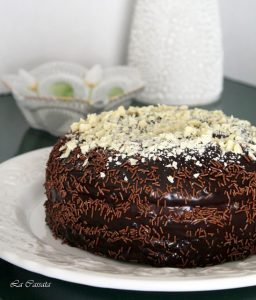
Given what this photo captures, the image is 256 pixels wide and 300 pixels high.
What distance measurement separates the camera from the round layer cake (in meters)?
0.89

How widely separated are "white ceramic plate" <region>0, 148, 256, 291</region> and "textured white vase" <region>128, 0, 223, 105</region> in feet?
2.46

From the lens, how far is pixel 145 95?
70.7 inches

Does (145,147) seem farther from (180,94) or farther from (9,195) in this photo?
(180,94)

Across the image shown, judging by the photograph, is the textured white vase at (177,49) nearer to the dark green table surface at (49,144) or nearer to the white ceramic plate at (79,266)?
the dark green table surface at (49,144)

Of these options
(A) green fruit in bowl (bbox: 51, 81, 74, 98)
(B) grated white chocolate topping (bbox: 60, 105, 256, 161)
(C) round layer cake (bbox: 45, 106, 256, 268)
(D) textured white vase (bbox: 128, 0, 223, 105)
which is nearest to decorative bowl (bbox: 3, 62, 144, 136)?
(A) green fruit in bowl (bbox: 51, 81, 74, 98)

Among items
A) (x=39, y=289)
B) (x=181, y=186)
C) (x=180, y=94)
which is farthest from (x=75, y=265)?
(x=180, y=94)

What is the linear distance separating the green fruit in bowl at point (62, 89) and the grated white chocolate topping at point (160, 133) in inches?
20.1

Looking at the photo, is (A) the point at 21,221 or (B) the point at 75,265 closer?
(B) the point at 75,265

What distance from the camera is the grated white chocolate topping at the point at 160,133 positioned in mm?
935

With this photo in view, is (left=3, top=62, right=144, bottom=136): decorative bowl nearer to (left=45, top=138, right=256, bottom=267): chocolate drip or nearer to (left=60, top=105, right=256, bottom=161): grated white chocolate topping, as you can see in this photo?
(left=60, top=105, right=256, bottom=161): grated white chocolate topping

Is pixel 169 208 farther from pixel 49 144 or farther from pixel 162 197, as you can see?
pixel 49 144

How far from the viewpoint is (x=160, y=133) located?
39.2 inches

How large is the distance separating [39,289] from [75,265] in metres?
0.07

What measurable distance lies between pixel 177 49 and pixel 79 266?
1003mm
